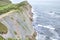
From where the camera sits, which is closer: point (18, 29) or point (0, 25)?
point (0, 25)

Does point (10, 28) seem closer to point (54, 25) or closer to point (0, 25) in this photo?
point (0, 25)

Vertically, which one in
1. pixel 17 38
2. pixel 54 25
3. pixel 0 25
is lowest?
pixel 54 25

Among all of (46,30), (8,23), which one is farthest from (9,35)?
(46,30)

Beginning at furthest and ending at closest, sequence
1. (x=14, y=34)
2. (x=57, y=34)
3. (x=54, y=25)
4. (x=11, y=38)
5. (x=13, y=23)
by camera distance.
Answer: (x=54, y=25)
(x=57, y=34)
(x=13, y=23)
(x=14, y=34)
(x=11, y=38)

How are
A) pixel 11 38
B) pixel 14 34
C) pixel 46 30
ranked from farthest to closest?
pixel 46 30 → pixel 14 34 → pixel 11 38

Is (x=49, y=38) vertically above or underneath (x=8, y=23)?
underneath

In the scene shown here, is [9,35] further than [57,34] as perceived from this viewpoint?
No

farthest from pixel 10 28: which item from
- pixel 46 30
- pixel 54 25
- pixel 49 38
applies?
pixel 54 25

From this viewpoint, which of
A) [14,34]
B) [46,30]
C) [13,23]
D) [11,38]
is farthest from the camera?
[46,30]

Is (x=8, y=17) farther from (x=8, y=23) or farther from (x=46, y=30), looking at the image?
(x=46, y=30)
